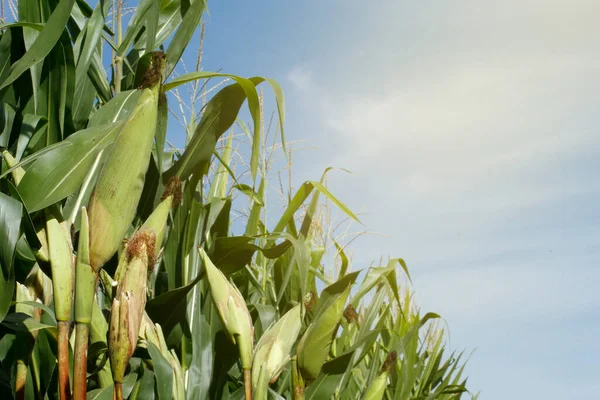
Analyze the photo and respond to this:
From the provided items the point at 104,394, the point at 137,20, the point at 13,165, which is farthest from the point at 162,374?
the point at 137,20

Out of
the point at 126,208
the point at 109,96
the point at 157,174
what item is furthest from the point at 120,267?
the point at 109,96

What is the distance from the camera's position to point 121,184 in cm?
58

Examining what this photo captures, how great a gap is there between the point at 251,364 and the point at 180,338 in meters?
0.19

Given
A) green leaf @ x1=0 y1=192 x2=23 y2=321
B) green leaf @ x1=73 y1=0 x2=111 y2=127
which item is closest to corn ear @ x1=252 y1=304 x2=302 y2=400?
green leaf @ x1=0 y1=192 x2=23 y2=321

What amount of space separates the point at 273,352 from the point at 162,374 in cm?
15

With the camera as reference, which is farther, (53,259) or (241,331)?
(241,331)

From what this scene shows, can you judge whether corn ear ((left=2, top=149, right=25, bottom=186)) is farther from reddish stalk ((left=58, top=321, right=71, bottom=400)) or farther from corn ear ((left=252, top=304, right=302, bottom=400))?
corn ear ((left=252, top=304, right=302, bottom=400))

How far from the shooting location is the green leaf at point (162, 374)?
2.20 feet

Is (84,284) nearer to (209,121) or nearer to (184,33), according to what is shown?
(209,121)

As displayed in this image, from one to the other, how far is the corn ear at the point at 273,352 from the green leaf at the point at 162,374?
0.33 ft

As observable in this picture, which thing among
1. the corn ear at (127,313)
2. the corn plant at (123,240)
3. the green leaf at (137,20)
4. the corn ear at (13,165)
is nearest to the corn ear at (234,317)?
the corn plant at (123,240)

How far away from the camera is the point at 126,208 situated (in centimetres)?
58

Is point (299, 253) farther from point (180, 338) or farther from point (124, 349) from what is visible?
point (124, 349)

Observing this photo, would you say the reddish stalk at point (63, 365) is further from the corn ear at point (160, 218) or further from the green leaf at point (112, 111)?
the green leaf at point (112, 111)
